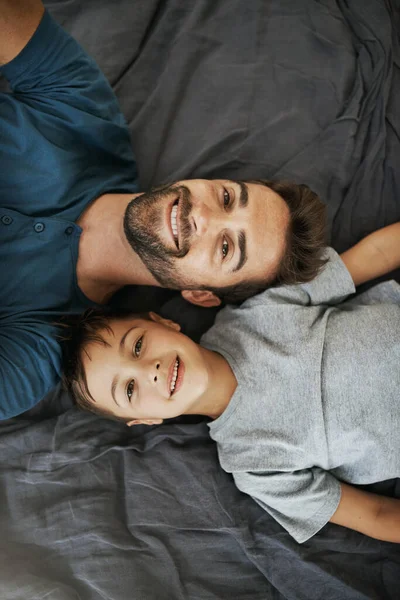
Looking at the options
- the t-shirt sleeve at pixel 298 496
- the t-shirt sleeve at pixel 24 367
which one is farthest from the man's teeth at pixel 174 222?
the t-shirt sleeve at pixel 298 496

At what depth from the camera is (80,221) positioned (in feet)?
5.60

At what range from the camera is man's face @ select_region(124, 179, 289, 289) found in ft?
4.93

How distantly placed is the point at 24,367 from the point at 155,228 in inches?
22.0

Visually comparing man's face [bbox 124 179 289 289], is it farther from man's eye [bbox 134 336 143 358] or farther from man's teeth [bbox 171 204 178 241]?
man's eye [bbox 134 336 143 358]

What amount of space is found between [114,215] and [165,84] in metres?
0.63

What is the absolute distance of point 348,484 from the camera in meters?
1.73

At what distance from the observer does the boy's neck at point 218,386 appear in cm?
162

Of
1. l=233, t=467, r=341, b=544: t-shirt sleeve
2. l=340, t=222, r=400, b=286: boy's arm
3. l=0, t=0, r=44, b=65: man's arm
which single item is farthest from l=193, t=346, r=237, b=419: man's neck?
l=0, t=0, r=44, b=65: man's arm

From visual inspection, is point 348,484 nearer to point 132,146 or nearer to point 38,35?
point 132,146

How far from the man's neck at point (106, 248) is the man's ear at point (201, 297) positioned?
12 cm

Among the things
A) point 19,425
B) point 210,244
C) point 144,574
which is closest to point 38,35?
point 210,244

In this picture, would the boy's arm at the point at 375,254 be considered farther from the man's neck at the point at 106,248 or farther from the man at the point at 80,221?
the man's neck at the point at 106,248

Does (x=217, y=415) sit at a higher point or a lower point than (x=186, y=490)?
higher

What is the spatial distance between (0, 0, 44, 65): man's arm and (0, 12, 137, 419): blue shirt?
2 centimetres
